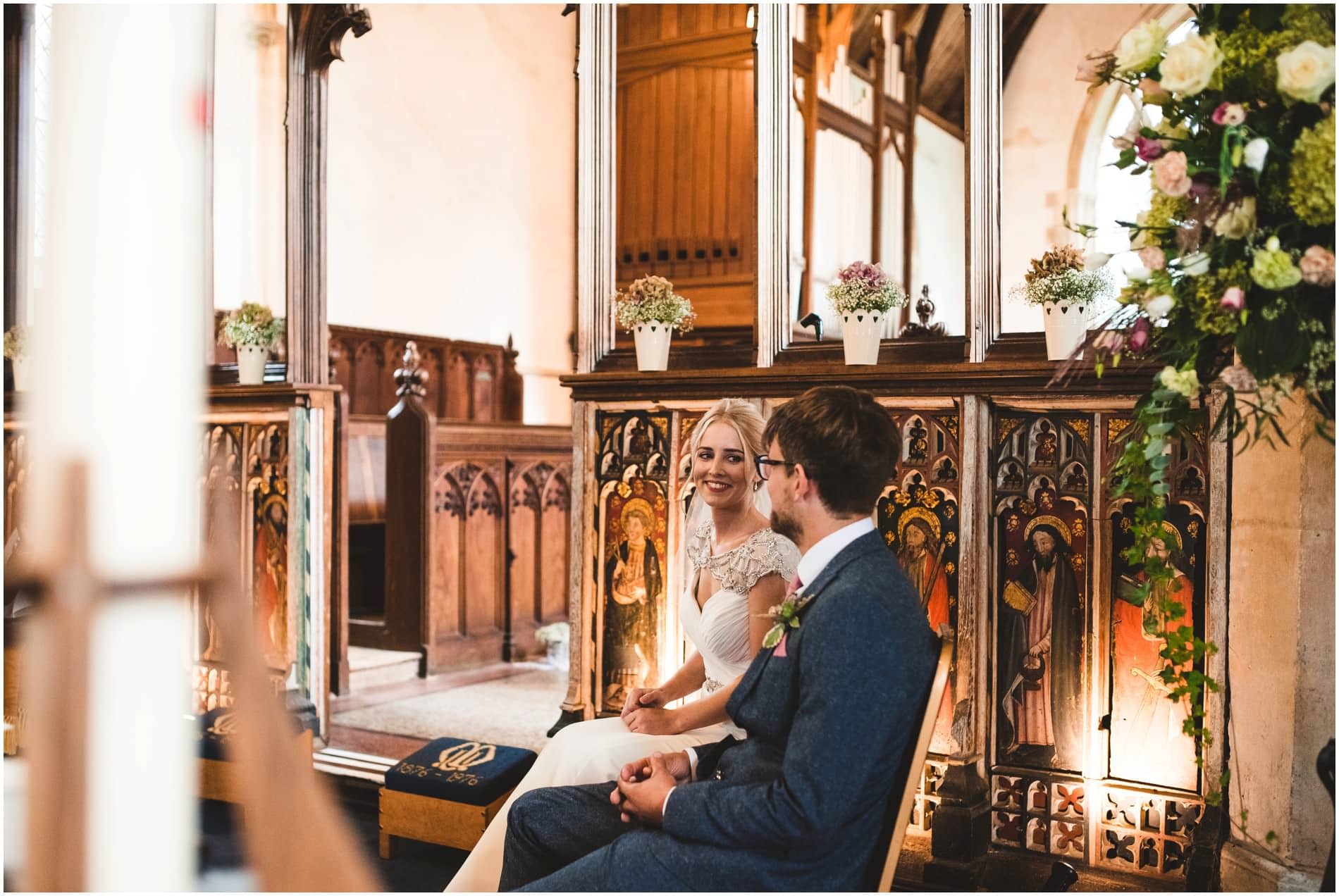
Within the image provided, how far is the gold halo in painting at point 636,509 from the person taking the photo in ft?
13.1

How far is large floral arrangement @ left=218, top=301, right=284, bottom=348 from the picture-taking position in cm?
483

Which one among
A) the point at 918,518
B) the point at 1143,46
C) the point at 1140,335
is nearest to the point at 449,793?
the point at 918,518

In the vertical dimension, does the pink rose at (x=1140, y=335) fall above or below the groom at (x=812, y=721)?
above

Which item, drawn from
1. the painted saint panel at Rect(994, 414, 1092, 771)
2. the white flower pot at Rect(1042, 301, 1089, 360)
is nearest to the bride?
the painted saint panel at Rect(994, 414, 1092, 771)

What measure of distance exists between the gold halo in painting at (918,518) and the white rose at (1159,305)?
142 cm

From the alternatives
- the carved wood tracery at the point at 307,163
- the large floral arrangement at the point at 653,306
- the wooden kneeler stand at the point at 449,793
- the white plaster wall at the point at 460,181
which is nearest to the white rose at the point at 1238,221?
the large floral arrangement at the point at 653,306

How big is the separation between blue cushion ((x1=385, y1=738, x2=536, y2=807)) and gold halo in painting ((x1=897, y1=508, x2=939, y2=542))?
138 centimetres

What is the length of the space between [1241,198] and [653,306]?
2.28 m

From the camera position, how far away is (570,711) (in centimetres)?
402

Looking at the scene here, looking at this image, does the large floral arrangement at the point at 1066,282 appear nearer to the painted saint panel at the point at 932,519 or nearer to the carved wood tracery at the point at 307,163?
the painted saint panel at the point at 932,519

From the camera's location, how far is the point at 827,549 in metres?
1.96

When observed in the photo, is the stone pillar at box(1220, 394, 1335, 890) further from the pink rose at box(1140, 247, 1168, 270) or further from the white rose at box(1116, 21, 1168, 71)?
the white rose at box(1116, 21, 1168, 71)

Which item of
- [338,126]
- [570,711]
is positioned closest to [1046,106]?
[338,126]

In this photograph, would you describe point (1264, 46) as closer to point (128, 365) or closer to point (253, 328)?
point (128, 365)
